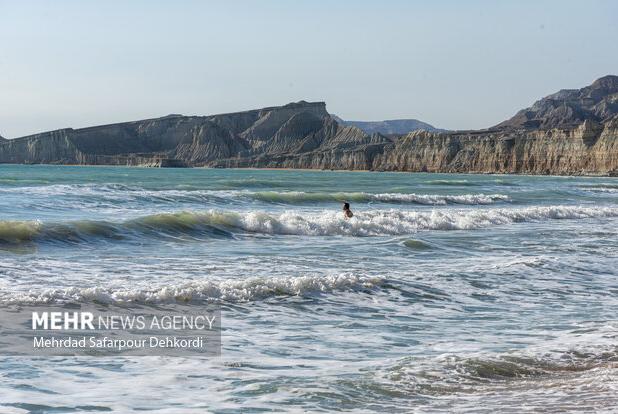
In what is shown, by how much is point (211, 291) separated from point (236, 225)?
12.3 m

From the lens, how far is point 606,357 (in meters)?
8.86

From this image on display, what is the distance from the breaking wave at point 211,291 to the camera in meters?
11.2

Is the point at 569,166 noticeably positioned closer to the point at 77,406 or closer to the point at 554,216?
the point at 554,216

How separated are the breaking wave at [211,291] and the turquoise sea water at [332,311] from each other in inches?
1.4

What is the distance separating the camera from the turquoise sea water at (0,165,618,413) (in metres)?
7.26

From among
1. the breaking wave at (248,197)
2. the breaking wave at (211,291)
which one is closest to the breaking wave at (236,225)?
the breaking wave at (211,291)

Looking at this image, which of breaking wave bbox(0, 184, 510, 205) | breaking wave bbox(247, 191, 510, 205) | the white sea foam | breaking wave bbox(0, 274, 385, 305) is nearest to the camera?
breaking wave bbox(0, 274, 385, 305)

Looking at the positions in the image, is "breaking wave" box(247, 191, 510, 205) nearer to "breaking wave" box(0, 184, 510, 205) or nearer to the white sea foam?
"breaking wave" box(0, 184, 510, 205)

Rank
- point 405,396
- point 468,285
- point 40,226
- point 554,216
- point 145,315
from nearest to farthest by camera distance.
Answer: point 405,396
point 145,315
point 468,285
point 40,226
point 554,216

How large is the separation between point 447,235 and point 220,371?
1647 centimetres

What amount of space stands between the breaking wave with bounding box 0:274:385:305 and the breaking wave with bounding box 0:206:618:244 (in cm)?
803

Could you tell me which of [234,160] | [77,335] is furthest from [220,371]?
[234,160]

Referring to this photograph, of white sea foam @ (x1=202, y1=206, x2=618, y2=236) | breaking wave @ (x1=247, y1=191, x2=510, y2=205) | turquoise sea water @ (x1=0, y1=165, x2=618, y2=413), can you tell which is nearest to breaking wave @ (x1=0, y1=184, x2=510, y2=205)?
breaking wave @ (x1=247, y1=191, x2=510, y2=205)

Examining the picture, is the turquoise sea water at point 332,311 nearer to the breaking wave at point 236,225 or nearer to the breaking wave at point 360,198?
the breaking wave at point 236,225
